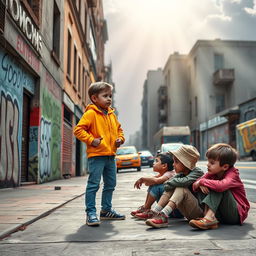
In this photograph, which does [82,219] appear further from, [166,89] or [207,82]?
[166,89]

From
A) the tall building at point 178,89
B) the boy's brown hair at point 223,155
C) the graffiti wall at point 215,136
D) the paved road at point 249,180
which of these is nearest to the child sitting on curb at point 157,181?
the boy's brown hair at point 223,155

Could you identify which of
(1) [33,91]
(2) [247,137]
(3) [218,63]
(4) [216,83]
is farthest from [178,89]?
(1) [33,91]

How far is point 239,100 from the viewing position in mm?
46938

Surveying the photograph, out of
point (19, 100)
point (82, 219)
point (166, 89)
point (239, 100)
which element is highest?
point (166, 89)

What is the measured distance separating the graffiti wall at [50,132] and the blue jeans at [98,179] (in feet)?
22.4

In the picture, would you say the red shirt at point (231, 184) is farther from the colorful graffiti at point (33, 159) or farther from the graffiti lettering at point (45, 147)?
the graffiti lettering at point (45, 147)

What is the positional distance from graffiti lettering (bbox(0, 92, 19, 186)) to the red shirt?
5.30m

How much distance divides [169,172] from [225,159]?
85 cm

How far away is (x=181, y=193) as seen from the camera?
3.64 m

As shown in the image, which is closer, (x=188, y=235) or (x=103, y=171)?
(x=188, y=235)

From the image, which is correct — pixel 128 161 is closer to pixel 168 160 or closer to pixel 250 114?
pixel 168 160

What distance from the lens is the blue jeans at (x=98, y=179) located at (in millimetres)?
4016

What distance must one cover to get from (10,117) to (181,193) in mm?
5673

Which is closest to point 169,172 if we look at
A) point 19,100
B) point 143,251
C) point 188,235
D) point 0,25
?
point 188,235
